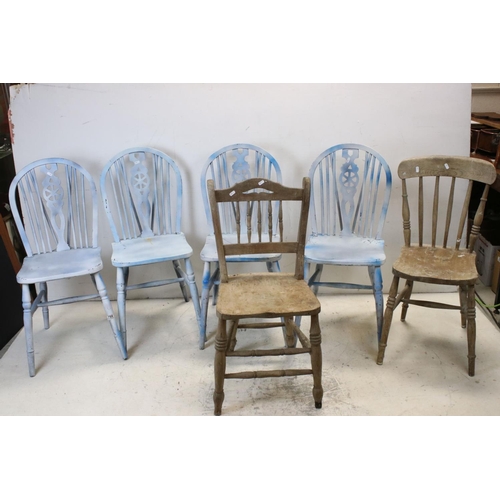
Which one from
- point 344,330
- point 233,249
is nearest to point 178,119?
point 233,249

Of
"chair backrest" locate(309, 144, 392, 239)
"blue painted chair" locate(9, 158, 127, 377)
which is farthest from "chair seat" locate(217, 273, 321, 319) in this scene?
"blue painted chair" locate(9, 158, 127, 377)

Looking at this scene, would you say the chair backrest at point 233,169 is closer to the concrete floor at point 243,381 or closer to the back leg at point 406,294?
the concrete floor at point 243,381

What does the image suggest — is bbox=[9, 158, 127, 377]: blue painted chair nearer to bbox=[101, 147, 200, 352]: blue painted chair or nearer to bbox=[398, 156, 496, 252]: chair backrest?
bbox=[101, 147, 200, 352]: blue painted chair

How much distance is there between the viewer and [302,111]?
3.17m

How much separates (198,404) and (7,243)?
1.74 m

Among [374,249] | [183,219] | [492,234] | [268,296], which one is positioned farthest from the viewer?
[492,234]

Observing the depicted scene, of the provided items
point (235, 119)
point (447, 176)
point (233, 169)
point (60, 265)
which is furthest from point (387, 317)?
point (60, 265)

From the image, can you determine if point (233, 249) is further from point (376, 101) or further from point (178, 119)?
point (376, 101)

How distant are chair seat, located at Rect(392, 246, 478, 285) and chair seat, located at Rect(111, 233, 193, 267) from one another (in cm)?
111

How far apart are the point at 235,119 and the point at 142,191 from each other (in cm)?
69

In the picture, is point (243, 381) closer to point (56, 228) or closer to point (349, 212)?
point (349, 212)

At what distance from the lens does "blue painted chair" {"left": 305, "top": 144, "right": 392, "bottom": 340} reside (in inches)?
111

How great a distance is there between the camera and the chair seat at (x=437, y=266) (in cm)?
252

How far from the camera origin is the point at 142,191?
3.13 metres
